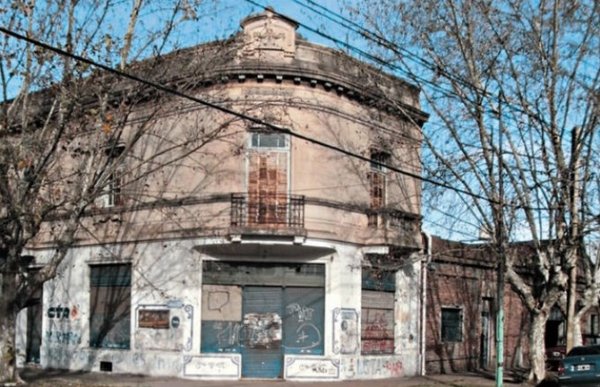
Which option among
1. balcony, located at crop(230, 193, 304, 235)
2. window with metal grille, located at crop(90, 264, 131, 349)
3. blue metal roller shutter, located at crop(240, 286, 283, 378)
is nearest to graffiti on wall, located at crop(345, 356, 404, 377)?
blue metal roller shutter, located at crop(240, 286, 283, 378)

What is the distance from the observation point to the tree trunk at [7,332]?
1816cm

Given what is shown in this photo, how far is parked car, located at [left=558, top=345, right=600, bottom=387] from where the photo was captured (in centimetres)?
1983

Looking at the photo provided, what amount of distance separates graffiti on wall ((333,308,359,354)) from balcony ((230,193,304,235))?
2.96 m

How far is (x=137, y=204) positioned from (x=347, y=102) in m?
7.29

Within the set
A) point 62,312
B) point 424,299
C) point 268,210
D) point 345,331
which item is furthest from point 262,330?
point 62,312

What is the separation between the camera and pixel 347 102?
77.6 feet

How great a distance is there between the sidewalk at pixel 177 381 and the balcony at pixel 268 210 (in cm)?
442

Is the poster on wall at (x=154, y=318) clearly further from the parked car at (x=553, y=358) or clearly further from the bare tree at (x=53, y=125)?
the parked car at (x=553, y=358)

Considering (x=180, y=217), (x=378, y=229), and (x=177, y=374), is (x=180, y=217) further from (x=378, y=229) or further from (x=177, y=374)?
(x=378, y=229)

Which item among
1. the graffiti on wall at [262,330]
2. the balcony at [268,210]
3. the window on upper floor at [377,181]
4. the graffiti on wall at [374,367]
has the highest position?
the window on upper floor at [377,181]

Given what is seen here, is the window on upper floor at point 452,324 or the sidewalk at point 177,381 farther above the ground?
the window on upper floor at point 452,324

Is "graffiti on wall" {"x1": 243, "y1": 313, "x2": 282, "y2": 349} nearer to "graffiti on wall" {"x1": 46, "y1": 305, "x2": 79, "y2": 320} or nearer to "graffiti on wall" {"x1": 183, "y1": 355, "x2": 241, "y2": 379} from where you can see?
"graffiti on wall" {"x1": 183, "y1": 355, "x2": 241, "y2": 379}

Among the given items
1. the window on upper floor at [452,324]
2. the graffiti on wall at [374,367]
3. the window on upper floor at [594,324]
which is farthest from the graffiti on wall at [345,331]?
the window on upper floor at [594,324]

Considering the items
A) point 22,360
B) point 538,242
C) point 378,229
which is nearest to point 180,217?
point 378,229
